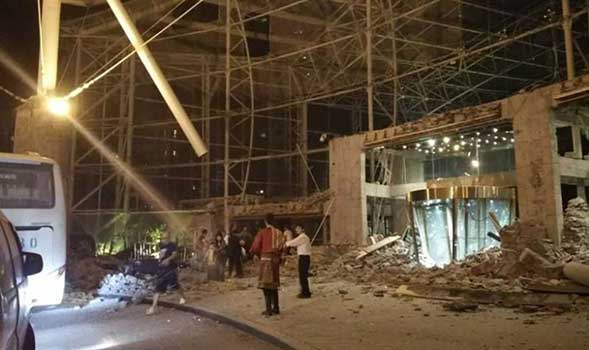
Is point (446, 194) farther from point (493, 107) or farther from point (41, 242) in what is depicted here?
point (41, 242)

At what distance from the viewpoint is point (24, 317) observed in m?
4.84

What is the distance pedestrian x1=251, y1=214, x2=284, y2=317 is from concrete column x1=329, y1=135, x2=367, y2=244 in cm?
821

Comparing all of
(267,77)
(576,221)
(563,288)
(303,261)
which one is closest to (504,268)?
(576,221)

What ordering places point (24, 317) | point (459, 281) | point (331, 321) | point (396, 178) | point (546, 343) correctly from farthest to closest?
1. point (396, 178)
2. point (459, 281)
3. point (331, 321)
4. point (546, 343)
5. point (24, 317)

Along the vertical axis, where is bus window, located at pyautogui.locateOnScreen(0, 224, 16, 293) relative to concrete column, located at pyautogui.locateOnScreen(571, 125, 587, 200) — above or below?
below

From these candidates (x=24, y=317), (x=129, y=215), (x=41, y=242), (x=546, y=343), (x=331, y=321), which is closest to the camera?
(x=24, y=317)

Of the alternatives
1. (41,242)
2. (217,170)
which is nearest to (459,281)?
(41,242)

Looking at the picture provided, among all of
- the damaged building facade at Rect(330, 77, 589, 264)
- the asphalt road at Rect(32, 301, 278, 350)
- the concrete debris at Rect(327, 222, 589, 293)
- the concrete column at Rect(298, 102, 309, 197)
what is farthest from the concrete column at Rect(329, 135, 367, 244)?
the asphalt road at Rect(32, 301, 278, 350)

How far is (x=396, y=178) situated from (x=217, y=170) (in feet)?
28.4

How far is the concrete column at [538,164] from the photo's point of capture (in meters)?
12.5

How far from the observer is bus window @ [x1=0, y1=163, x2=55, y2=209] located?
947 cm

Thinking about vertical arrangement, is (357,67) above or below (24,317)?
above

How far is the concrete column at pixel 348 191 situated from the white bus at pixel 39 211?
981cm

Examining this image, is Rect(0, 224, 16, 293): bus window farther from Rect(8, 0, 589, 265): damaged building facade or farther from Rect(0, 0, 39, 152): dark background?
Rect(0, 0, 39, 152): dark background
